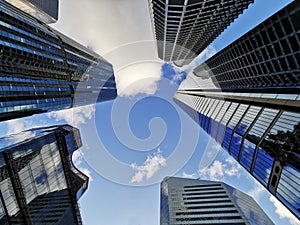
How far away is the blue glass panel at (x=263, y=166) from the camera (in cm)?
3597

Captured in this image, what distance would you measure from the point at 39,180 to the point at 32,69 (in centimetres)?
4052

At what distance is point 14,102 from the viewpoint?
56125 millimetres

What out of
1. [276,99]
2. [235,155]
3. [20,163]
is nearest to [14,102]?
[20,163]

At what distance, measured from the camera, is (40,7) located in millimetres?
140375

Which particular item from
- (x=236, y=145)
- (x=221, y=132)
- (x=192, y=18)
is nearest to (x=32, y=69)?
(x=221, y=132)

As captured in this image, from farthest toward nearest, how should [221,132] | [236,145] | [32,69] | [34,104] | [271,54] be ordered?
[32,69] < [34,104] < [271,54] < [221,132] < [236,145]

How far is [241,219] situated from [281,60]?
47.1 metres

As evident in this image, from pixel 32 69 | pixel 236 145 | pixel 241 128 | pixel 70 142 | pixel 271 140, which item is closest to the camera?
pixel 271 140

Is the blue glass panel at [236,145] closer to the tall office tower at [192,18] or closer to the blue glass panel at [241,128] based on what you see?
the blue glass panel at [241,128]

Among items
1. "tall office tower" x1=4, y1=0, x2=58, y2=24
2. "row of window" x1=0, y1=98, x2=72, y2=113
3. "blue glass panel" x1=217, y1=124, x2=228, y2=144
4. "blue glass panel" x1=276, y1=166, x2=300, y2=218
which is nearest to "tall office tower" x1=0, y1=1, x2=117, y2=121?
"row of window" x1=0, y1=98, x2=72, y2=113

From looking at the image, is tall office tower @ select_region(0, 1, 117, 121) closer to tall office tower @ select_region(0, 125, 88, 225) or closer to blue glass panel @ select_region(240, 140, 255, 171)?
tall office tower @ select_region(0, 125, 88, 225)

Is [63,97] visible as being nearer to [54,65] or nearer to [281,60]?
[54,65]

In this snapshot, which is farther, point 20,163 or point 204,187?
point 204,187

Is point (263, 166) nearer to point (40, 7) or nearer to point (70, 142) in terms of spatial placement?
point (70, 142)
